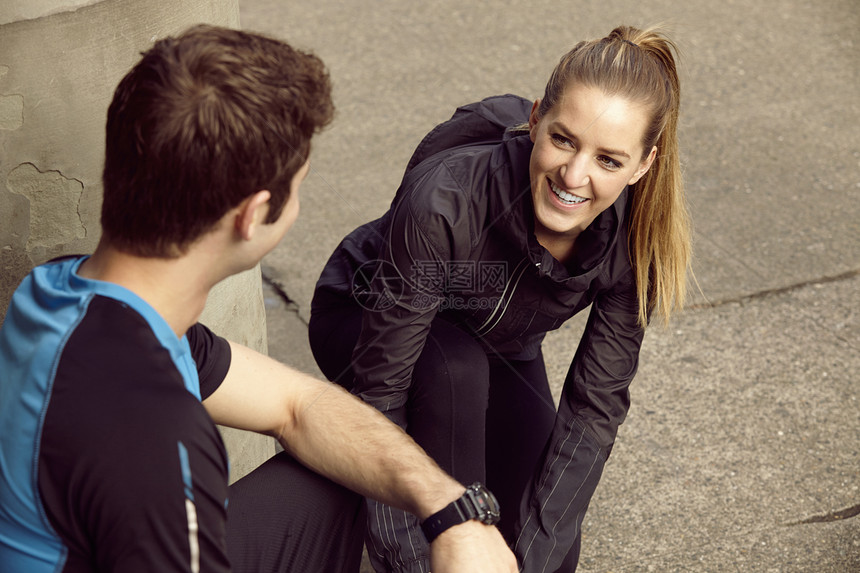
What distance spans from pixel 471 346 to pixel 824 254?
2222 mm

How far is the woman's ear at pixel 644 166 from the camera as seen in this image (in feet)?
7.54

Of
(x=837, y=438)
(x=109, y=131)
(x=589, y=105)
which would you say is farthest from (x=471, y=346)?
(x=837, y=438)

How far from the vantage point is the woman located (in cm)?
220

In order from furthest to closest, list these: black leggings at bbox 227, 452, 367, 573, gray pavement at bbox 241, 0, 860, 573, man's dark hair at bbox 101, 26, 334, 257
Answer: gray pavement at bbox 241, 0, 860, 573 < black leggings at bbox 227, 452, 367, 573 < man's dark hair at bbox 101, 26, 334, 257

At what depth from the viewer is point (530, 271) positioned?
93.3 inches

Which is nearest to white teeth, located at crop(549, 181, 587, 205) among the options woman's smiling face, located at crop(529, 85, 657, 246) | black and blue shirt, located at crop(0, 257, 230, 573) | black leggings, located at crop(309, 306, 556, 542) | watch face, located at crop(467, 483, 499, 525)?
woman's smiling face, located at crop(529, 85, 657, 246)

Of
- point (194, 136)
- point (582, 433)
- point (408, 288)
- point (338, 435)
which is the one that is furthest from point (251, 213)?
point (582, 433)

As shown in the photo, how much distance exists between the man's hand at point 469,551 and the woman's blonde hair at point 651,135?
2.83ft

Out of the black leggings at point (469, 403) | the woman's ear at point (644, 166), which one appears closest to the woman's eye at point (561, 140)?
the woman's ear at point (644, 166)

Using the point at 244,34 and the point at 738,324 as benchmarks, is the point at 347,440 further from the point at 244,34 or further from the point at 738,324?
the point at 738,324

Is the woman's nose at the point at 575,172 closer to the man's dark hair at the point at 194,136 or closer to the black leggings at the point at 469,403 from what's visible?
the black leggings at the point at 469,403

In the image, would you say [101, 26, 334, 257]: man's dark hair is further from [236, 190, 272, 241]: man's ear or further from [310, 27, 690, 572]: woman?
[310, 27, 690, 572]: woman

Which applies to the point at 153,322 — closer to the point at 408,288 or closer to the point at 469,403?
the point at 408,288

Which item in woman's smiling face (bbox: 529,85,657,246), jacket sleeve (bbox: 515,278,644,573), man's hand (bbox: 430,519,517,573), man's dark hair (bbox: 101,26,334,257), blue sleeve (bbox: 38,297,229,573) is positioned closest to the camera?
blue sleeve (bbox: 38,297,229,573)
